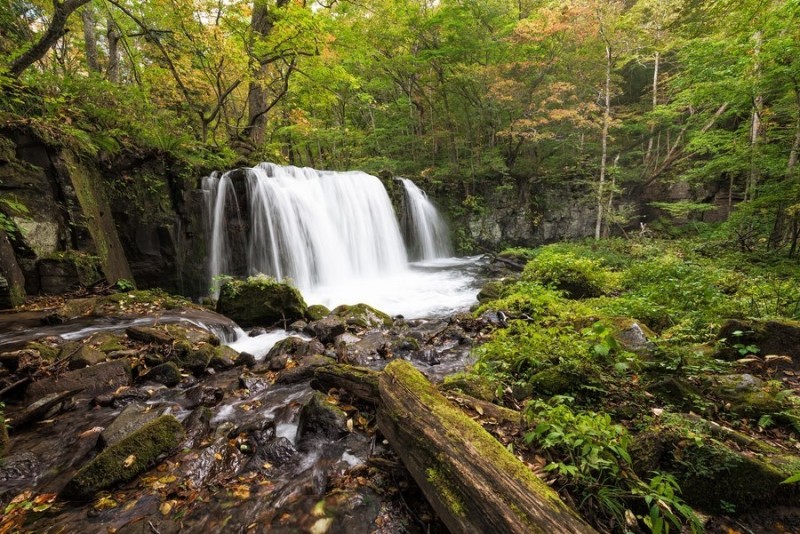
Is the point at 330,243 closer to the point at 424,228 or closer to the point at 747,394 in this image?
the point at 424,228

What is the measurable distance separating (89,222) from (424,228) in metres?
13.1

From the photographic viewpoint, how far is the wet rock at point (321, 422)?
3125 mm

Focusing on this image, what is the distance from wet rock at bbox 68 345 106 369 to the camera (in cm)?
421

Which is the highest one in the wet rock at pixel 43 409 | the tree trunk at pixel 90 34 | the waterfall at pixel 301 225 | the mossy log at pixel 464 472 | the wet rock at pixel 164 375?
the tree trunk at pixel 90 34

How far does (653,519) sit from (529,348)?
6.91 feet

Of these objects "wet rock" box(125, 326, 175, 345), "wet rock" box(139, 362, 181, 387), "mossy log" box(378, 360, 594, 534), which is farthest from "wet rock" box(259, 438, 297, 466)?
"wet rock" box(125, 326, 175, 345)

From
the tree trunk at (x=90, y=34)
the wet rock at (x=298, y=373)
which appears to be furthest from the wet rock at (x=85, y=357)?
the tree trunk at (x=90, y=34)

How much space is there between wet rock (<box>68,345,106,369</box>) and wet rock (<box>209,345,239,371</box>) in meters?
1.31

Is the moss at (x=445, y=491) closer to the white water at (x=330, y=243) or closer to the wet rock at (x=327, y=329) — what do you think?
the wet rock at (x=327, y=329)

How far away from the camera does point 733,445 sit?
82.0 inches

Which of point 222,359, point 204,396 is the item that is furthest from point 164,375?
point 204,396

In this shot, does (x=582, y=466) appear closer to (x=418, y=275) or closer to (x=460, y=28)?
(x=418, y=275)

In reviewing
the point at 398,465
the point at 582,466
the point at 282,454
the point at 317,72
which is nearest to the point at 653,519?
the point at 582,466

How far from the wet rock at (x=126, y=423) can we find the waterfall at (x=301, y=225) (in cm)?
730
